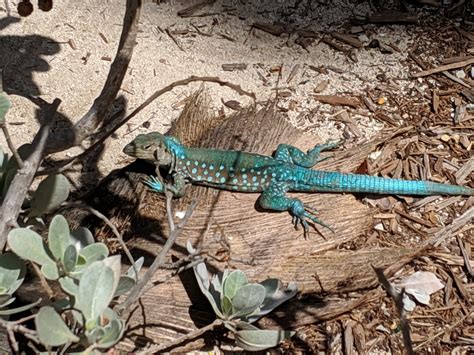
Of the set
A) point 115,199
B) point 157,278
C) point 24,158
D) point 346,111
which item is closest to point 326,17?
point 346,111

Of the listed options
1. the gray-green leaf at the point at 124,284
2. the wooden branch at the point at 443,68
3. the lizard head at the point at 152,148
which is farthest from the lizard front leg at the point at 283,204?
the gray-green leaf at the point at 124,284

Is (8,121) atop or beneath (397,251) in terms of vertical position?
atop

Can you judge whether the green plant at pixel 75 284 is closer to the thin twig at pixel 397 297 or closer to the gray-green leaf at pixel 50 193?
the gray-green leaf at pixel 50 193

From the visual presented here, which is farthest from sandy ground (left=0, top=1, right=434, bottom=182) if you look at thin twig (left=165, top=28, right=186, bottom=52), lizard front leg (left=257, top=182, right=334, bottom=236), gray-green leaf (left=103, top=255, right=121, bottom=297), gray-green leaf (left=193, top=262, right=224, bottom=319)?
gray-green leaf (left=103, top=255, right=121, bottom=297)

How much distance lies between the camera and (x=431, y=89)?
12.6 ft

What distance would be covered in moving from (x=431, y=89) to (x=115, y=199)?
1792 mm

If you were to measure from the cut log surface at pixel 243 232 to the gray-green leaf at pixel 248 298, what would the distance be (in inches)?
16.5

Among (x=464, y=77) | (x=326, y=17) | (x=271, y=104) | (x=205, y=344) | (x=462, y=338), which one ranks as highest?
(x=326, y=17)

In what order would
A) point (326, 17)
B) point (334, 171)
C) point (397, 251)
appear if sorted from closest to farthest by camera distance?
point (397, 251) → point (334, 171) → point (326, 17)

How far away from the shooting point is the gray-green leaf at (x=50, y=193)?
82.7 inches

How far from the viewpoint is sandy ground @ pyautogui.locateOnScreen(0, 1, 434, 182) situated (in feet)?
12.7

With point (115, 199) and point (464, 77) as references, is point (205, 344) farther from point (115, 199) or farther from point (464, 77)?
point (464, 77)

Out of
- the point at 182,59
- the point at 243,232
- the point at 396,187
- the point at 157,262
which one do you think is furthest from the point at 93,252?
the point at 182,59

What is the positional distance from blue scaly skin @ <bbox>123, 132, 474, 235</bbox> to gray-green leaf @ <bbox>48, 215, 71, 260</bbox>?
53.0 inches
